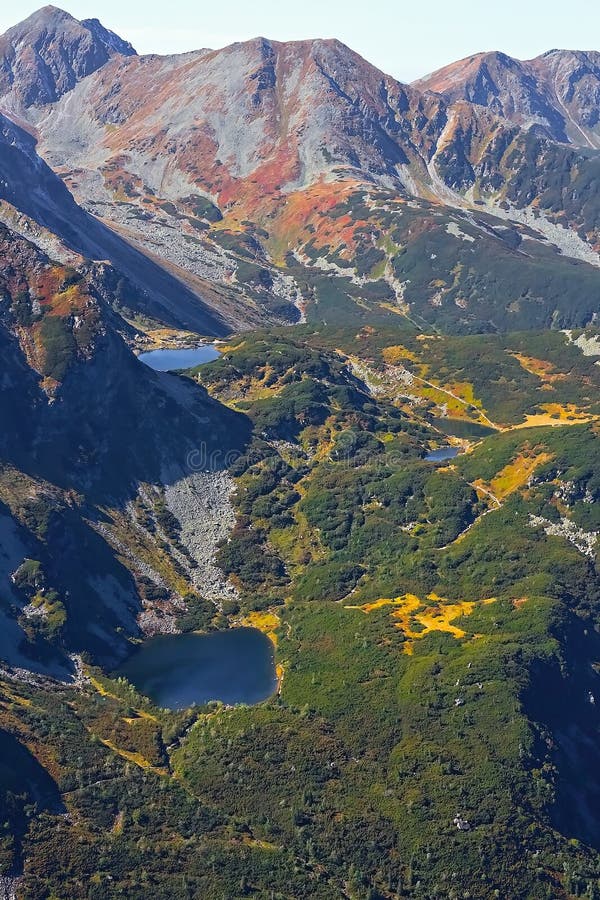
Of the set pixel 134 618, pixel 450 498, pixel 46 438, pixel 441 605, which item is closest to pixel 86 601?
pixel 134 618

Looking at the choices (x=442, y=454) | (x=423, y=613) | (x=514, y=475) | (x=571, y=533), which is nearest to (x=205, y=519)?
(x=423, y=613)

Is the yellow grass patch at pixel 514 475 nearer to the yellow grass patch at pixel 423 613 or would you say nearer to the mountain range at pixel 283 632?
the mountain range at pixel 283 632

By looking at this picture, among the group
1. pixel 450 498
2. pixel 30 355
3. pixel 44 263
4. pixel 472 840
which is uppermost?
pixel 44 263

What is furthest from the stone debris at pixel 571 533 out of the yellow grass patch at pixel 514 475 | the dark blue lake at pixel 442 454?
the dark blue lake at pixel 442 454

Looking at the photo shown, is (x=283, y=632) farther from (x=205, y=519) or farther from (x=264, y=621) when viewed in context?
(x=205, y=519)

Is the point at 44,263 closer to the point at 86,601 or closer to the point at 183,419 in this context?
the point at 183,419
